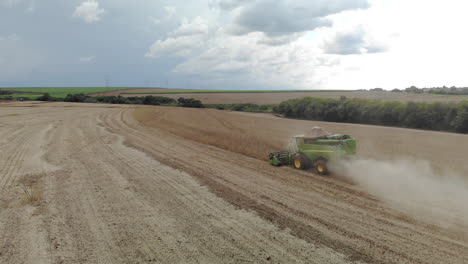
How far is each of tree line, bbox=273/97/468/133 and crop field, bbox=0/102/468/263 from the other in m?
21.2

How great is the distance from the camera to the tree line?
32344 millimetres

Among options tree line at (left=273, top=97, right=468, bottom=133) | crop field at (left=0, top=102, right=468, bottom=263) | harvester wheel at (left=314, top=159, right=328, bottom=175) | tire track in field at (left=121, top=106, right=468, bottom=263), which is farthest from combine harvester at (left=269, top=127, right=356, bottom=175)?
tree line at (left=273, top=97, right=468, bottom=133)

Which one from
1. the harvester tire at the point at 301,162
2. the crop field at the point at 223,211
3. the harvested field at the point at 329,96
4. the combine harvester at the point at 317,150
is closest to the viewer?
the crop field at the point at 223,211

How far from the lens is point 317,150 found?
461 inches

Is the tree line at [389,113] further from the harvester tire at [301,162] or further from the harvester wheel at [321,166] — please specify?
the harvester wheel at [321,166]

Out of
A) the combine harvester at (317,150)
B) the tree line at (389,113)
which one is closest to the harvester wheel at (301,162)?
the combine harvester at (317,150)

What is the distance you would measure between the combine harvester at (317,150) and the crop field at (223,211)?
15.6 inches

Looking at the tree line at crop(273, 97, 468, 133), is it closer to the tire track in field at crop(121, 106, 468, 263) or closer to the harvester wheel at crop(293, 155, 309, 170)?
the harvester wheel at crop(293, 155, 309, 170)

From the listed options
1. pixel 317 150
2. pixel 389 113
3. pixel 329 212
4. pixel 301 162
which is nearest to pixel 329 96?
pixel 389 113

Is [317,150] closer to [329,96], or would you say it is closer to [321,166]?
[321,166]

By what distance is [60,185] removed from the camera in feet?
34.3

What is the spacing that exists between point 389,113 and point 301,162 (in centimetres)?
3012

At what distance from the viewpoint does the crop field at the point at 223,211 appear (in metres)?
6.14

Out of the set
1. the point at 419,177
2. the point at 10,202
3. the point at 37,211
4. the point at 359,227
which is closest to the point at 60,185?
the point at 10,202
